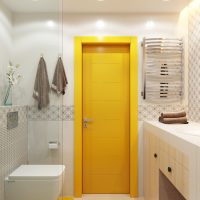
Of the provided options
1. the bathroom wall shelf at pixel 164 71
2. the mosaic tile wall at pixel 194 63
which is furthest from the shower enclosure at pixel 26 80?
the mosaic tile wall at pixel 194 63

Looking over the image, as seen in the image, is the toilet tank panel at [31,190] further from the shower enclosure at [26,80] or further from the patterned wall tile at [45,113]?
the patterned wall tile at [45,113]

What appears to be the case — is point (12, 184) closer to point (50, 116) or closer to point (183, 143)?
point (50, 116)

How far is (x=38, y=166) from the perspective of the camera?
7.98 ft

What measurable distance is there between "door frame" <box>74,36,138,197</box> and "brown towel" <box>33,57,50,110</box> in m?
0.59

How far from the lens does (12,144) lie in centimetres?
223

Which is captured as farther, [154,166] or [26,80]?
[154,166]

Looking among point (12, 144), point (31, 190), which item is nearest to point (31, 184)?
point (31, 190)

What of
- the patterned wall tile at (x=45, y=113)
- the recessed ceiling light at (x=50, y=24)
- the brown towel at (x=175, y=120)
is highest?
the recessed ceiling light at (x=50, y=24)

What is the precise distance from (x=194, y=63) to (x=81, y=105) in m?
1.53

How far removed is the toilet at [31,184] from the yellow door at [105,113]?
946 millimetres

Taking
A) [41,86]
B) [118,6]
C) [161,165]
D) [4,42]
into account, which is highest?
[118,6]

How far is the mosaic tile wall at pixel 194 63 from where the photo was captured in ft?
9.00

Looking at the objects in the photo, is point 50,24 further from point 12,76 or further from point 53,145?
point 53,145

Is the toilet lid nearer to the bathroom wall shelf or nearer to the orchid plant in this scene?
the orchid plant
